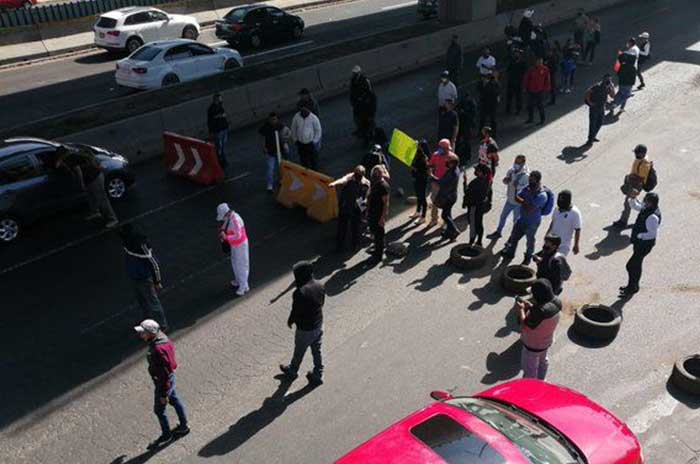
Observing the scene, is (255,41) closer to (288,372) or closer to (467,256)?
(467,256)

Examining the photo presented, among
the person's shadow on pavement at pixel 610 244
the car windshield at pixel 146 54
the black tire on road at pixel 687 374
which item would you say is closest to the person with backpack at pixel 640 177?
the person's shadow on pavement at pixel 610 244

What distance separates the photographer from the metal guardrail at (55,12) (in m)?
27.0

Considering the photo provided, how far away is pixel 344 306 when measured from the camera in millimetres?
10297

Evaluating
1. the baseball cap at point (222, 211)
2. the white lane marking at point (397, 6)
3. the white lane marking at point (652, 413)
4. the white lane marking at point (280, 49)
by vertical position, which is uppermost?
the baseball cap at point (222, 211)

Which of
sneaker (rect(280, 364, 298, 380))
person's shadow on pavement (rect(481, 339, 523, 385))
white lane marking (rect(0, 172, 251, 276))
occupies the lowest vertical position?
person's shadow on pavement (rect(481, 339, 523, 385))

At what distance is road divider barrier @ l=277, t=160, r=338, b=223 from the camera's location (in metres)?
13.0

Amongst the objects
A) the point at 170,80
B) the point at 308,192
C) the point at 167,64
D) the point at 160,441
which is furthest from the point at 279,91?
the point at 160,441

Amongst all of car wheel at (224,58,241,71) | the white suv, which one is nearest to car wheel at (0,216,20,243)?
car wheel at (224,58,241,71)

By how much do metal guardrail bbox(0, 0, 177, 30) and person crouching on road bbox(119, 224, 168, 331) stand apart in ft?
74.2

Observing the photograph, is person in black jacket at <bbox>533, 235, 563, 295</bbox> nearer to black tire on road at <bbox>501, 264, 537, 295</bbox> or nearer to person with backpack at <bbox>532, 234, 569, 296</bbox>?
person with backpack at <bbox>532, 234, 569, 296</bbox>

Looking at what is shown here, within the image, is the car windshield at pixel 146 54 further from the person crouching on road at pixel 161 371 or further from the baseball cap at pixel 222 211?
the person crouching on road at pixel 161 371

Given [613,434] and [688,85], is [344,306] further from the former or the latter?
[688,85]

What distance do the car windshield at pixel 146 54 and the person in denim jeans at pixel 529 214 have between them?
13777mm

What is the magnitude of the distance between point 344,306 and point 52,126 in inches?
410
